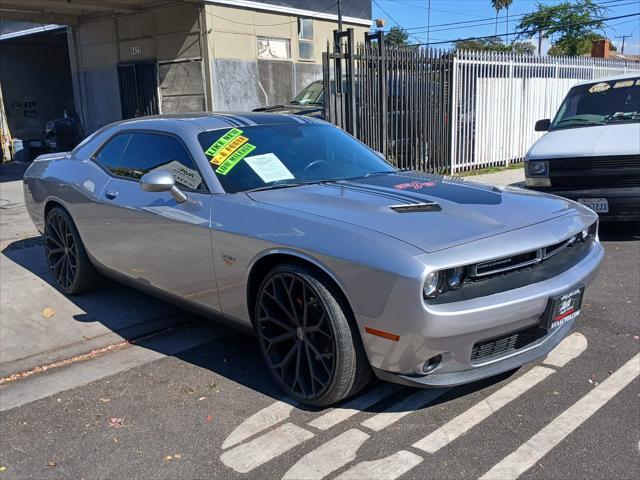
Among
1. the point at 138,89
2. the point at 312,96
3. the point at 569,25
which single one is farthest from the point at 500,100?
the point at 569,25

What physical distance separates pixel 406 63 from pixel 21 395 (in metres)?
9.09

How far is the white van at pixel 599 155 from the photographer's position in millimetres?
6586

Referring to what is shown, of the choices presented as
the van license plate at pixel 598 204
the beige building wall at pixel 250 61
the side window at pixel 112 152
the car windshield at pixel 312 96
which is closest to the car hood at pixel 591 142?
the van license plate at pixel 598 204

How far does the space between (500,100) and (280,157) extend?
10.2m

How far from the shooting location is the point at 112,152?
5031 millimetres

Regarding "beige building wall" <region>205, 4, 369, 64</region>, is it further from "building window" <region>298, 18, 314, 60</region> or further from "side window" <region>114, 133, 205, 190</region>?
"side window" <region>114, 133, 205, 190</region>

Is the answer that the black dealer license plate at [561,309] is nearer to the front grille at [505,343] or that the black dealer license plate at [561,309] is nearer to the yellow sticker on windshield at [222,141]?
the front grille at [505,343]

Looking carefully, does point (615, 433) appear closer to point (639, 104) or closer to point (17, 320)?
point (17, 320)

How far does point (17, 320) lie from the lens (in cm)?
499

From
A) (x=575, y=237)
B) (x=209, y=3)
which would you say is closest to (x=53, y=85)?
(x=209, y=3)

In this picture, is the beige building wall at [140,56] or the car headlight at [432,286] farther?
the beige building wall at [140,56]

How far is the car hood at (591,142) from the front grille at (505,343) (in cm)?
419

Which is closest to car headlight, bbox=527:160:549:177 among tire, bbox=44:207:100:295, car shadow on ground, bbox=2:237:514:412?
car shadow on ground, bbox=2:237:514:412

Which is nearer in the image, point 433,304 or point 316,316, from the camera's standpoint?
point 433,304
